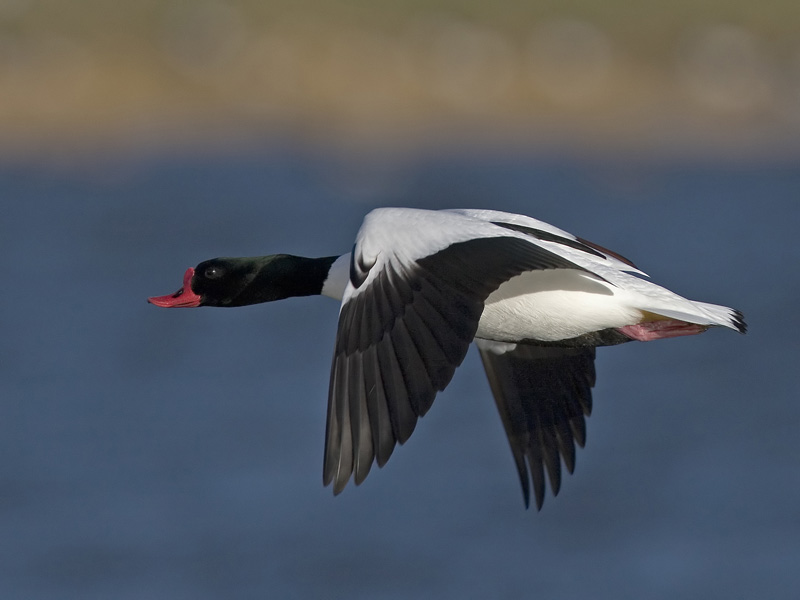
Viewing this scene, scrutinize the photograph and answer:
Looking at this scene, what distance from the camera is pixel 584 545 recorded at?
1251 cm

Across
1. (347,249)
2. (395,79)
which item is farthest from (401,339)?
(395,79)

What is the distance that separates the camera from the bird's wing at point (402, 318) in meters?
5.39

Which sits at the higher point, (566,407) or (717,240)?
(717,240)

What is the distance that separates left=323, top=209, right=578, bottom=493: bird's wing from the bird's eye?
4.62 ft

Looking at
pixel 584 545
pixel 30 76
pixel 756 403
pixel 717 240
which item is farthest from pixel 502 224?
pixel 30 76

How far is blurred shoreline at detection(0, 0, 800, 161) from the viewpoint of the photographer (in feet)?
69.9

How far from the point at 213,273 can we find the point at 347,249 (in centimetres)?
978

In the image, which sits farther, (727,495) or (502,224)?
(727,495)

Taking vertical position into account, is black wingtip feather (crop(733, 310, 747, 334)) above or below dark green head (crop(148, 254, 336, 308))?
below

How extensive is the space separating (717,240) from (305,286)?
12.5 metres

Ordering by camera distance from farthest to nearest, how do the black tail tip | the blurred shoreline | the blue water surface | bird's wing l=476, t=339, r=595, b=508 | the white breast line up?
1. the blurred shoreline
2. the blue water surface
3. bird's wing l=476, t=339, r=595, b=508
4. the white breast
5. the black tail tip

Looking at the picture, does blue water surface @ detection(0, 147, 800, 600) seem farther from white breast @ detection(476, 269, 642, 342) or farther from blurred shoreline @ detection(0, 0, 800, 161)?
white breast @ detection(476, 269, 642, 342)

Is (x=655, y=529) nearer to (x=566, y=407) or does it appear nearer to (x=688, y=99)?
(x=566, y=407)

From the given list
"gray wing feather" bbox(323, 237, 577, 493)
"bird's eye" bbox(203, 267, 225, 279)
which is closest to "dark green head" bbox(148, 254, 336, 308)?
"bird's eye" bbox(203, 267, 225, 279)
